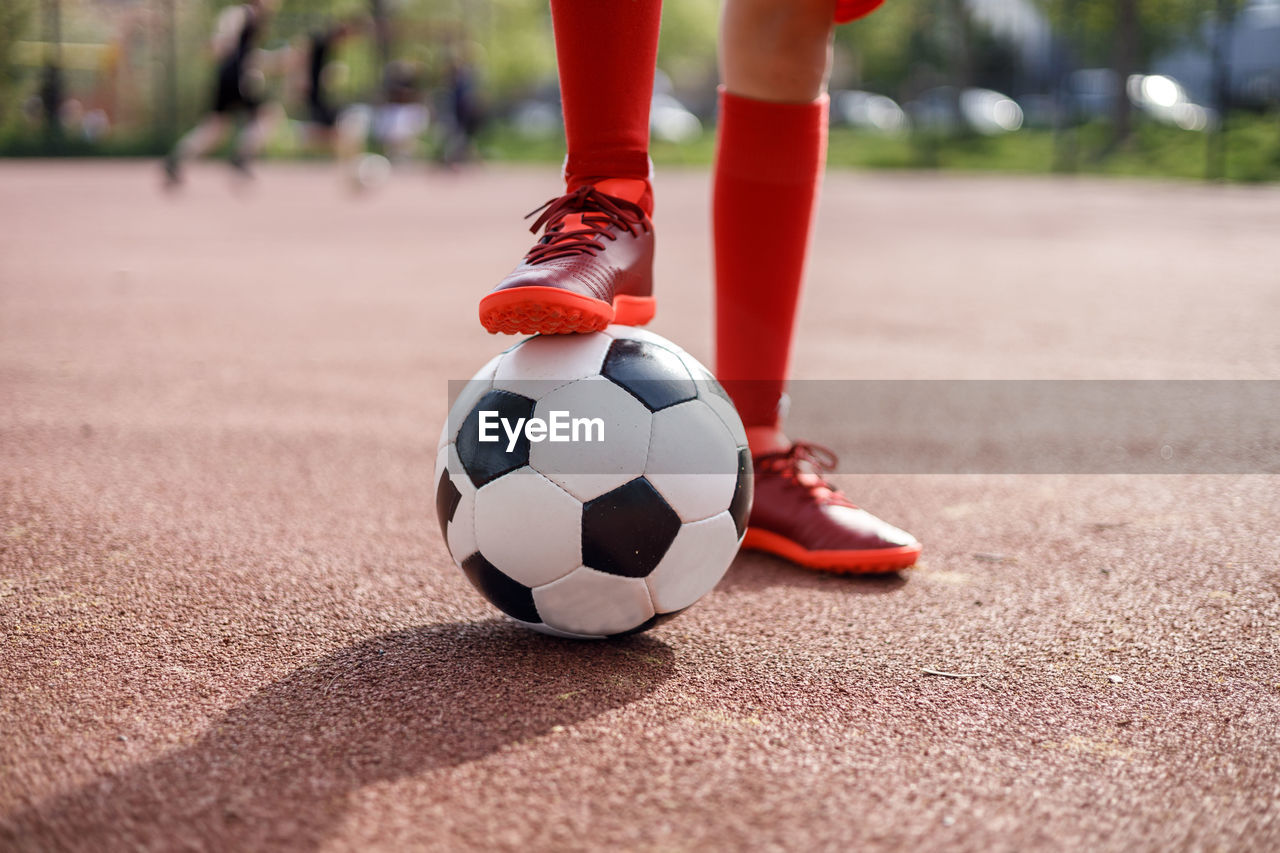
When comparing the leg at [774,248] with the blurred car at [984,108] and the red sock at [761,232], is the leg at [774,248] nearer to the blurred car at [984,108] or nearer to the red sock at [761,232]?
the red sock at [761,232]

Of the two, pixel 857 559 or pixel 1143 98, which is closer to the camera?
pixel 857 559

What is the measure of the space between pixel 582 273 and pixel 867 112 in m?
41.4

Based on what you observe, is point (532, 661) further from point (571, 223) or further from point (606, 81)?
point (606, 81)

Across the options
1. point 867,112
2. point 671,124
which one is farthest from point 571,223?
point 867,112

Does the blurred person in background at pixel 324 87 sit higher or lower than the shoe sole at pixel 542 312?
higher

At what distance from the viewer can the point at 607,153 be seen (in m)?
1.98

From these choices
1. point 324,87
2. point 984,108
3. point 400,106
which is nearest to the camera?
point 324,87

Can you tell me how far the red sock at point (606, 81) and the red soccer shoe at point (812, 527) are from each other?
2.15ft

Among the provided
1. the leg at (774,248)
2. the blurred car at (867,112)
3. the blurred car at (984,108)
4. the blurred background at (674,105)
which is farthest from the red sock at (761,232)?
the blurred car at (867,112)

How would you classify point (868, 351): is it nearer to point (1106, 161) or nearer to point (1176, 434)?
point (1176, 434)

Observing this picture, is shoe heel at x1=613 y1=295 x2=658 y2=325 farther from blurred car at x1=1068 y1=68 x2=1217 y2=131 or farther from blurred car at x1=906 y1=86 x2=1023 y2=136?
blurred car at x1=906 y1=86 x2=1023 y2=136

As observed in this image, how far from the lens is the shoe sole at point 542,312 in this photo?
1.67 meters

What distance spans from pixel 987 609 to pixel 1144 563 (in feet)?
1.52

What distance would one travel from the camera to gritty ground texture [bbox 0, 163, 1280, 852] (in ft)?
4.40
